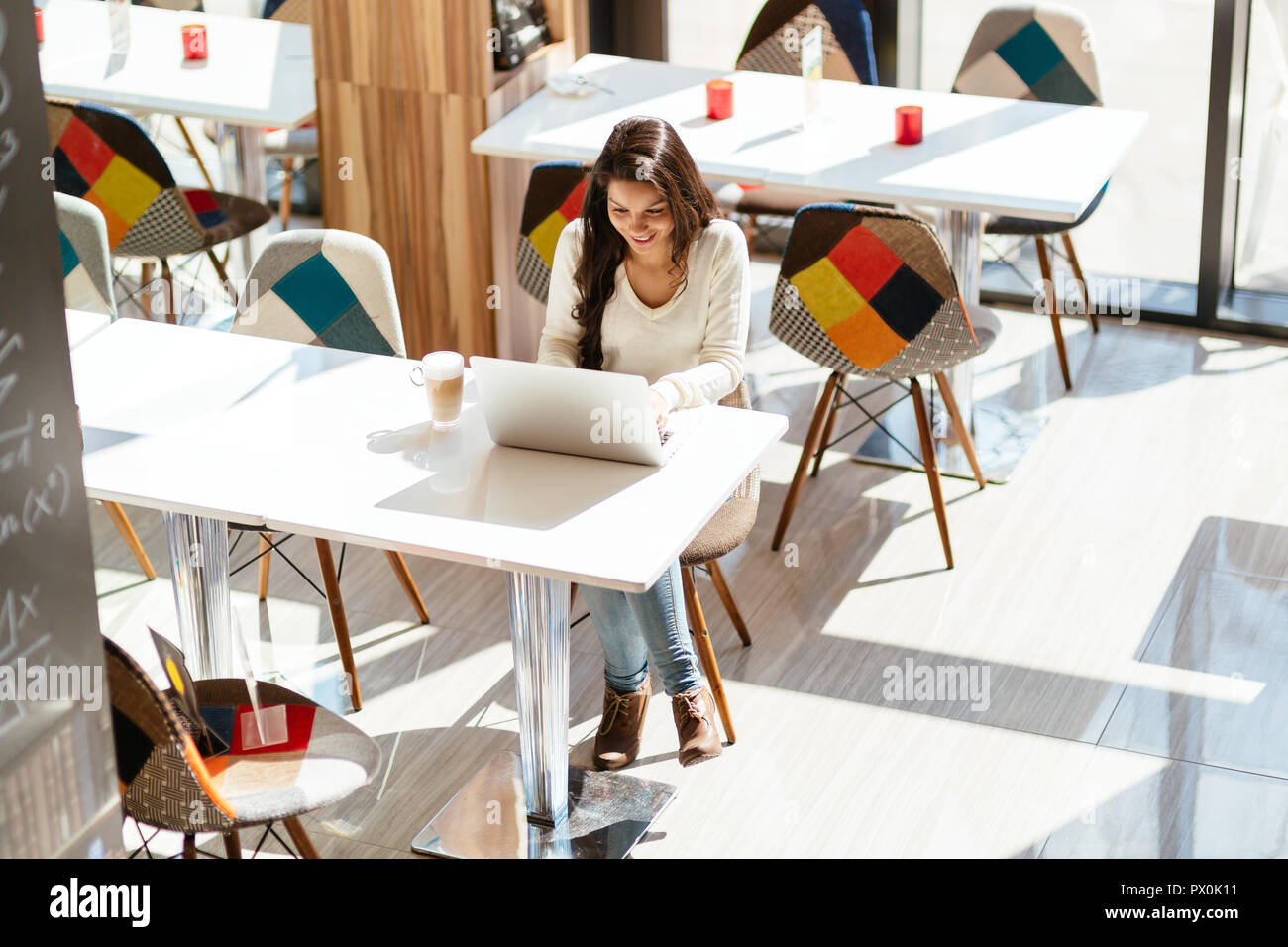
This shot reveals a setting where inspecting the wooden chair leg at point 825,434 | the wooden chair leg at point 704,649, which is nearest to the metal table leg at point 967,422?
the wooden chair leg at point 825,434

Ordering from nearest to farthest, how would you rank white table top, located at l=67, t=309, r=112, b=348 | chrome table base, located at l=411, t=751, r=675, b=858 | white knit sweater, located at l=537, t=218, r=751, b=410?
chrome table base, located at l=411, t=751, r=675, b=858 → white knit sweater, located at l=537, t=218, r=751, b=410 → white table top, located at l=67, t=309, r=112, b=348

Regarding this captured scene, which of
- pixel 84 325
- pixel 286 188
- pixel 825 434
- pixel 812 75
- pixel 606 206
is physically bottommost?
pixel 825 434

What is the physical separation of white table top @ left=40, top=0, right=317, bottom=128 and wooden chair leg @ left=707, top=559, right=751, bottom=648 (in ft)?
6.30

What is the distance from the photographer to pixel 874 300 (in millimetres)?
3801

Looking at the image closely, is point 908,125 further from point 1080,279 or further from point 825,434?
point 1080,279

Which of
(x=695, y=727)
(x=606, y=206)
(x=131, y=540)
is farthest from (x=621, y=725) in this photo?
(x=131, y=540)

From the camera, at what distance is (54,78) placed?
189 inches

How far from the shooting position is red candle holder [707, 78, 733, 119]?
450 centimetres

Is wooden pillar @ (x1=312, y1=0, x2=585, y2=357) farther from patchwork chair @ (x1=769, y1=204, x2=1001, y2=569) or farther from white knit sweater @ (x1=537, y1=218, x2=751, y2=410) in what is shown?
white knit sweater @ (x1=537, y1=218, x2=751, y2=410)

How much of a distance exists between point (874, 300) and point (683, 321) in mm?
692

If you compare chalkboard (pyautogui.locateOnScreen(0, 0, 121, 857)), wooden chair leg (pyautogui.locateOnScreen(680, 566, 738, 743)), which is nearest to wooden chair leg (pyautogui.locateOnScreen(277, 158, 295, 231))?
wooden chair leg (pyautogui.locateOnScreen(680, 566, 738, 743))

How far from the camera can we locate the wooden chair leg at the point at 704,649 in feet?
10.7
